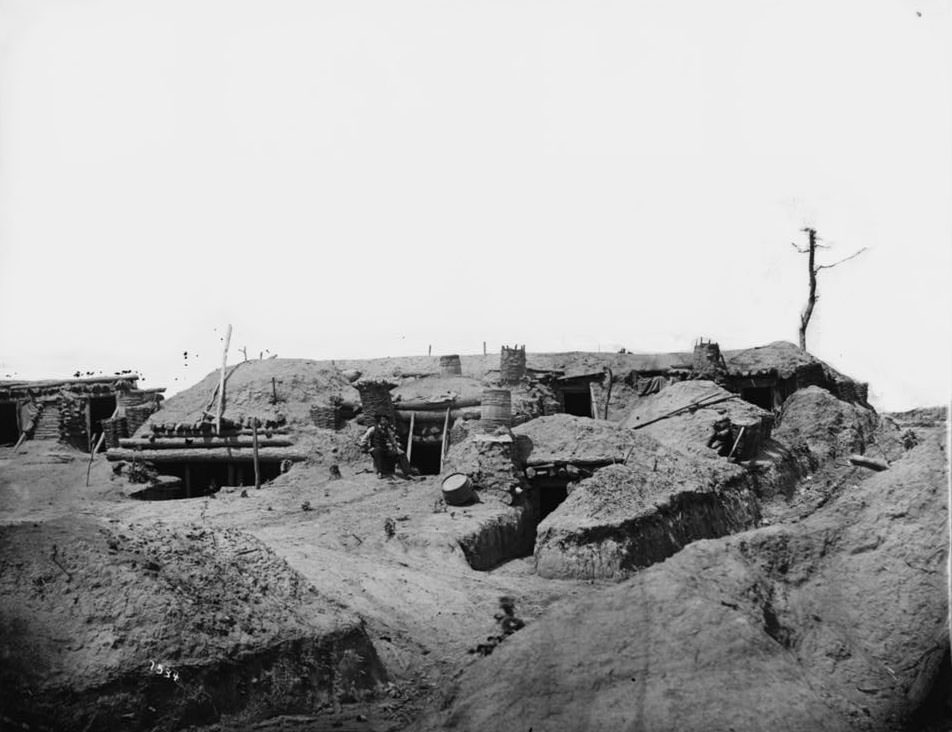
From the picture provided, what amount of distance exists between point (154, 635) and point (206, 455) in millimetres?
16378

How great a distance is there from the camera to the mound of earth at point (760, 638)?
25.3 ft

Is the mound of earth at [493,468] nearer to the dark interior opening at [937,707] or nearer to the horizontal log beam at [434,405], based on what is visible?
the horizontal log beam at [434,405]

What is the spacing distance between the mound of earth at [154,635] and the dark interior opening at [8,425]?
21.7 meters

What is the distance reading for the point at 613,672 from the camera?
810 centimetres

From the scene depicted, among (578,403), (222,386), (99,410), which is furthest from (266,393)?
(578,403)

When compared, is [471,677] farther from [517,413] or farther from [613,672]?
[517,413]

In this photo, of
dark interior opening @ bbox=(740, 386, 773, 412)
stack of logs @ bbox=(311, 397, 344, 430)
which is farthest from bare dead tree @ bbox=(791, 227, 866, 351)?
stack of logs @ bbox=(311, 397, 344, 430)

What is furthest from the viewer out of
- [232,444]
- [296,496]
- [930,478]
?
[232,444]

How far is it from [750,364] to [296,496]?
16.2 m

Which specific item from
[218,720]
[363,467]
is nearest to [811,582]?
[218,720]

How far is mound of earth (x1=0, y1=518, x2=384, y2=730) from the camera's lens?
8625 mm

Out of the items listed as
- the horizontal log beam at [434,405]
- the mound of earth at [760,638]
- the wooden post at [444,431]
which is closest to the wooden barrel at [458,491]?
the wooden post at [444,431]

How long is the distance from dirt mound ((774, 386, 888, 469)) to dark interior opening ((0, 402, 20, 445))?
23.8 metres

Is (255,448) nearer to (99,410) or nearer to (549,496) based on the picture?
(549,496)
